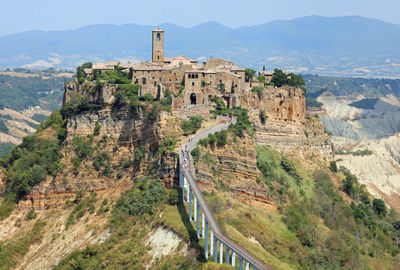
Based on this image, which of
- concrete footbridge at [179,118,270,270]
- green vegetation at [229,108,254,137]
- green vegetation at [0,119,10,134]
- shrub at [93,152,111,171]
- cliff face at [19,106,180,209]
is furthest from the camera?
green vegetation at [0,119,10,134]

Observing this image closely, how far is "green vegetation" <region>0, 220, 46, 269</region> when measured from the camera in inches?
2124

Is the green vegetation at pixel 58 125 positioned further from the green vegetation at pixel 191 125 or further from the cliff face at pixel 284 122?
the cliff face at pixel 284 122

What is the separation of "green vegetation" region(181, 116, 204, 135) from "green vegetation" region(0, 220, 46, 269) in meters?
17.4

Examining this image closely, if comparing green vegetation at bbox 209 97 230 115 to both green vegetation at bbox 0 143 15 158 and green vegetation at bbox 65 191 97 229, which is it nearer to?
green vegetation at bbox 65 191 97 229

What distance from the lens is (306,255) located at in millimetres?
50000

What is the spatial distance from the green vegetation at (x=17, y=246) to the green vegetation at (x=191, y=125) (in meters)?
17.4

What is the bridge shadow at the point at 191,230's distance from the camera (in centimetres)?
4012

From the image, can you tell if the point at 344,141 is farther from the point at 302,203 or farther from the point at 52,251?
the point at 52,251

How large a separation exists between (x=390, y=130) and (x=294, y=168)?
11382cm

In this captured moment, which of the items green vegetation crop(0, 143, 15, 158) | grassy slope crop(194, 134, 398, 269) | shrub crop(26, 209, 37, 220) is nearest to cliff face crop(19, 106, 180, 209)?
shrub crop(26, 209, 37, 220)

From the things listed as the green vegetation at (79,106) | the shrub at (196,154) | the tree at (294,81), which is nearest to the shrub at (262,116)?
the tree at (294,81)

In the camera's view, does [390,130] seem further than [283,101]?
Yes

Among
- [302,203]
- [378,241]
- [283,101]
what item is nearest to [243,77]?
[283,101]

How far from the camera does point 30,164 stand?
6456 cm
